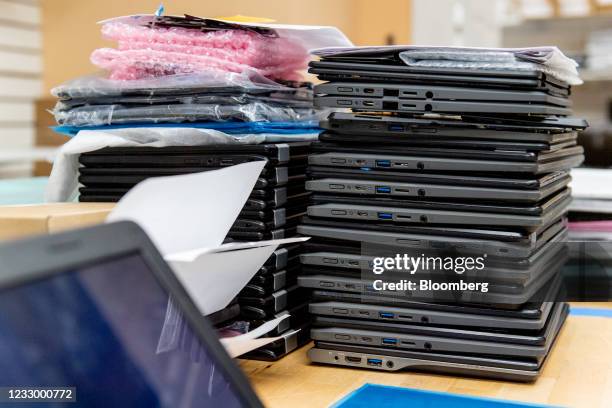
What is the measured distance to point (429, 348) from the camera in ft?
2.86

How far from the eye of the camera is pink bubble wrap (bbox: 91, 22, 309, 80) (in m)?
0.96

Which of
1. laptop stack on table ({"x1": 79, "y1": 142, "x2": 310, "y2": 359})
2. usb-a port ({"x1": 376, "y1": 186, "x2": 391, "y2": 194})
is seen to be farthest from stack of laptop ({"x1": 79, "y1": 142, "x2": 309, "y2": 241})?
usb-a port ({"x1": 376, "y1": 186, "x2": 391, "y2": 194})

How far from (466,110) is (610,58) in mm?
3669

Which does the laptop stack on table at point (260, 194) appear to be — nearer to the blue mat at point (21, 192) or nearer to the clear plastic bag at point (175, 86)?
the clear plastic bag at point (175, 86)

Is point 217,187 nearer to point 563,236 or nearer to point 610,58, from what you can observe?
point 563,236

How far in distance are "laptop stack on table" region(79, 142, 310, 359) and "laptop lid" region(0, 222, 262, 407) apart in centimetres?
24

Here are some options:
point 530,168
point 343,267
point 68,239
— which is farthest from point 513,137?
point 68,239

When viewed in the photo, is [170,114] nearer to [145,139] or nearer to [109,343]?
[145,139]

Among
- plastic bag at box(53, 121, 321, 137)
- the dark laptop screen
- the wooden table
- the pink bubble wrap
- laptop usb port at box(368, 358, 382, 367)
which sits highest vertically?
the pink bubble wrap

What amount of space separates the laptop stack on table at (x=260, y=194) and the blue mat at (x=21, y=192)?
0.28 meters

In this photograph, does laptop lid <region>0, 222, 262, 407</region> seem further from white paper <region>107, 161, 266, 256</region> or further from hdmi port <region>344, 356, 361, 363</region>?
hdmi port <region>344, 356, 361, 363</region>

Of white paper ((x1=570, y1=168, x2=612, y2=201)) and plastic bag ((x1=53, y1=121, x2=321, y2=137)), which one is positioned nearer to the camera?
plastic bag ((x1=53, y1=121, x2=321, y2=137))

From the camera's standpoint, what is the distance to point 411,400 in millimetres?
790

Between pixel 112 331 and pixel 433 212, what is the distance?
0.39 m
